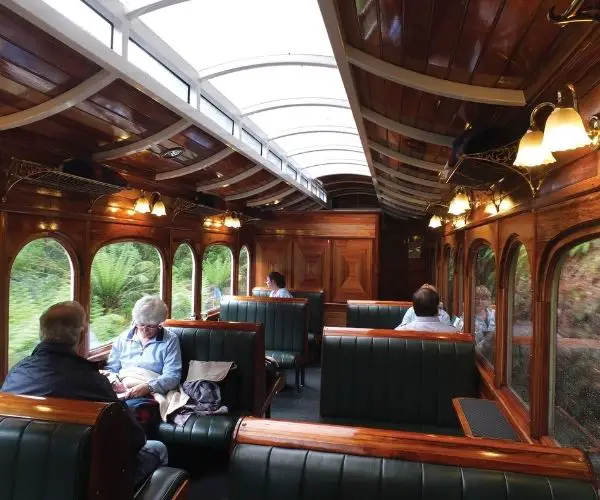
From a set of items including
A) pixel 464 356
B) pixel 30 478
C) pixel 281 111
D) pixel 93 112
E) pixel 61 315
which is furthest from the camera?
pixel 281 111

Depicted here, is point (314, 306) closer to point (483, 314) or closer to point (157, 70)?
point (483, 314)

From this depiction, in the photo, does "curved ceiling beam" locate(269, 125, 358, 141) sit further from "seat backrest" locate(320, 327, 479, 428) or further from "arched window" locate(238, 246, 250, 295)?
"arched window" locate(238, 246, 250, 295)

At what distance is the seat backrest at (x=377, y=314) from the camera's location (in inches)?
207

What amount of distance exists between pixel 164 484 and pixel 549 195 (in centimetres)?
228

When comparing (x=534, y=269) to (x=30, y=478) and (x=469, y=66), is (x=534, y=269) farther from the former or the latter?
(x=30, y=478)

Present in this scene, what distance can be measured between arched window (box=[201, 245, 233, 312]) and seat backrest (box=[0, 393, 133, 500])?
4.35m

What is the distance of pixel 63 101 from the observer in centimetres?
209

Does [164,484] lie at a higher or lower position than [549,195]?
lower

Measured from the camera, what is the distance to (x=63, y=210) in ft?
10.1

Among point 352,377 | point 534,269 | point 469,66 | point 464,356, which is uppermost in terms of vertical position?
point 469,66

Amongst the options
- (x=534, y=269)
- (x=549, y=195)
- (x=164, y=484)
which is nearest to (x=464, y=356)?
(x=534, y=269)

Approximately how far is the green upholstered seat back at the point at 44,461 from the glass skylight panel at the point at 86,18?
5.11 ft

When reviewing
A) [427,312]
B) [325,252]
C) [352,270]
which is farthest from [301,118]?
[352,270]

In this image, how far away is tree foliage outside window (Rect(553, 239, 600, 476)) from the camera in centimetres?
161
